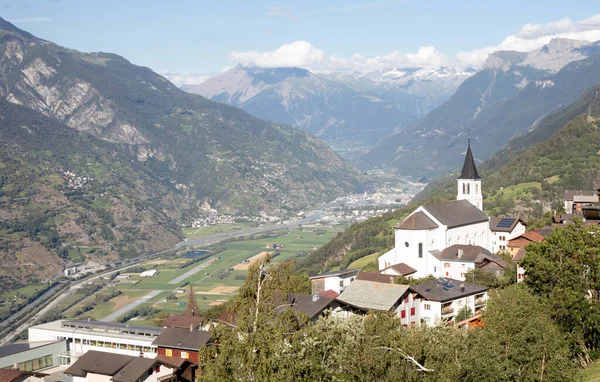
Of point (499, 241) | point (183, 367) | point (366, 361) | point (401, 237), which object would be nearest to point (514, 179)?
point (499, 241)

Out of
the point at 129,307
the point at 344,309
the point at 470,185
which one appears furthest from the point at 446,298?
the point at 129,307

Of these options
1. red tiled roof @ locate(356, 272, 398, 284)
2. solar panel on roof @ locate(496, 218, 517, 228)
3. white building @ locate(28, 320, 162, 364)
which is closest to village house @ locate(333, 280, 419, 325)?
red tiled roof @ locate(356, 272, 398, 284)

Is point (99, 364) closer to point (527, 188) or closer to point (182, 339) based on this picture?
point (182, 339)

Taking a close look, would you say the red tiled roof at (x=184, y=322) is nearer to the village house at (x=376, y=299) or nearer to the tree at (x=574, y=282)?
the village house at (x=376, y=299)

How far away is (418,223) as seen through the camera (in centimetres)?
7775

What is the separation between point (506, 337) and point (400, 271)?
1557 inches

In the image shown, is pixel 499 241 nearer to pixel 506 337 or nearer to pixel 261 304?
pixel 506 337

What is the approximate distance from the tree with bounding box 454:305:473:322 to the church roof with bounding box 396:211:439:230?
74.8ft

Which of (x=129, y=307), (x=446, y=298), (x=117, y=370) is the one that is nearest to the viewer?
(x=117, y=370)

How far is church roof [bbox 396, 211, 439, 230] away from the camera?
77.1 m

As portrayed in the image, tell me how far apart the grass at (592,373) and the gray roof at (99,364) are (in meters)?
28.6

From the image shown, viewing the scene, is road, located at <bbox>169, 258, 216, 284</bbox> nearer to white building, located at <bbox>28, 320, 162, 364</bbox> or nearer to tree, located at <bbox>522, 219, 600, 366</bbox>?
white building, located at <bbox>28, 320, 162, 364</bbox>

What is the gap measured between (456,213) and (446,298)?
103 feet

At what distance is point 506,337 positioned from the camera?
109 ft
